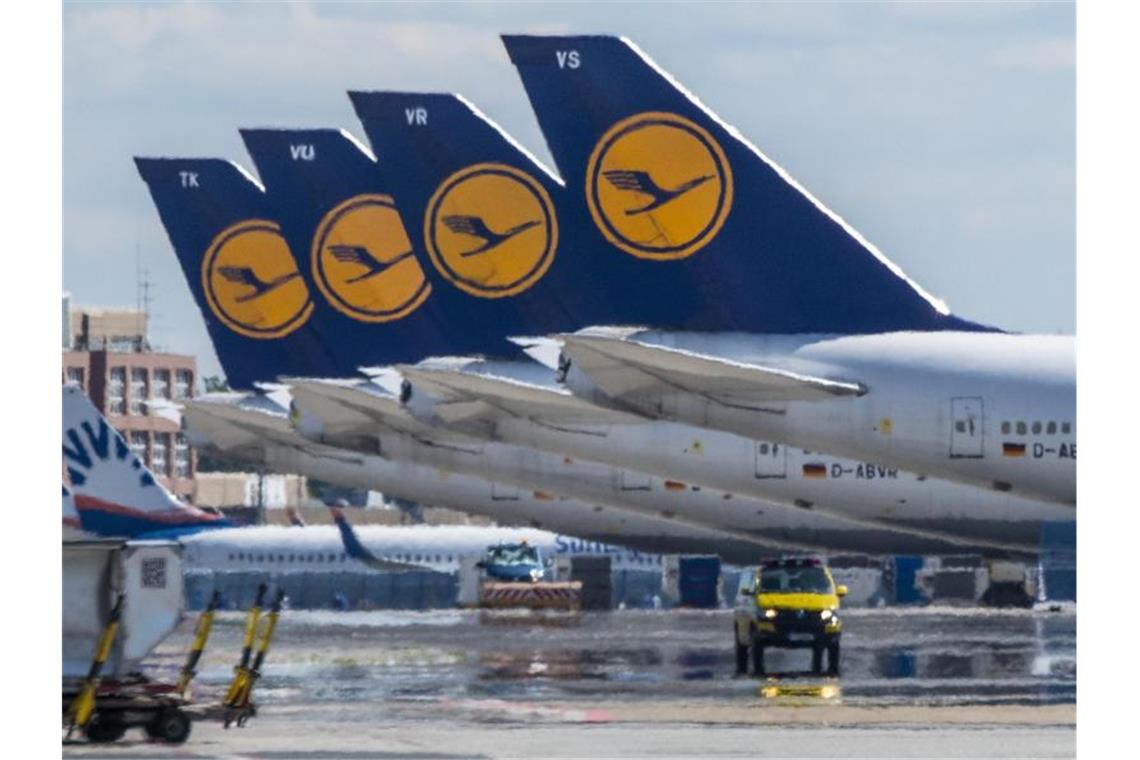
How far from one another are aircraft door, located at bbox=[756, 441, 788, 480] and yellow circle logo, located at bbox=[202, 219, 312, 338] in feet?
63.0

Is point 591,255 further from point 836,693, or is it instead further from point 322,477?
point 322,477

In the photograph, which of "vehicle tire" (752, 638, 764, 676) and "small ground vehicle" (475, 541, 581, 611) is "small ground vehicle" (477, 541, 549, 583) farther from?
"vehicle tire" (752, 638, 764, 676)

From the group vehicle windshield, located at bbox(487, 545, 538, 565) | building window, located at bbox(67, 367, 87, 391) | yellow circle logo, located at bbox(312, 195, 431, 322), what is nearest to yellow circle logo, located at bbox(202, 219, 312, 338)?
yellow circle logo, located at bbox(312, 195, 431, 322)

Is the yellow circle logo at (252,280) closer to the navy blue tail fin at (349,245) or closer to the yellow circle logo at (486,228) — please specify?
the navy blue tail fin at (349,245)

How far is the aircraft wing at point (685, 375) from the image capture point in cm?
4200

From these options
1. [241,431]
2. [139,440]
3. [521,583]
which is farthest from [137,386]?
[241,431]

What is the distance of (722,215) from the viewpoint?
43.4 meters

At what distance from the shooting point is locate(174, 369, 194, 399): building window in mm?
196125

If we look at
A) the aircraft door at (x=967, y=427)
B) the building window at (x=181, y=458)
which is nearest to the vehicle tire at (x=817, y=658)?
the aircraft door at (x=967, y=427)

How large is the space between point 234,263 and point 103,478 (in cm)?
1135

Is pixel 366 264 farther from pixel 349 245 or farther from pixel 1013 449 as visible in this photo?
pixel 1013 449

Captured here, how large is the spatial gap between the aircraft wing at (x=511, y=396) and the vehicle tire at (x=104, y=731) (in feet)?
73.6
